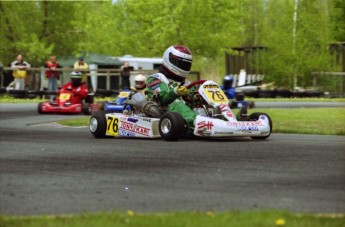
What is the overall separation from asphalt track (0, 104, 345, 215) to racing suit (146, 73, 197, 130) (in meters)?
0.46

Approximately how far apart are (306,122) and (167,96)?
423cm

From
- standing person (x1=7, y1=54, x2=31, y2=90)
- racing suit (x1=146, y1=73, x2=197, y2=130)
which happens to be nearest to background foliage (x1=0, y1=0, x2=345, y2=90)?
standing person (x1=7, y1=54, x2=31, y2=90)

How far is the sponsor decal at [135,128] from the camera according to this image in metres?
12.4

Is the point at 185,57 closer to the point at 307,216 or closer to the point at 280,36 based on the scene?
the point at 307,216

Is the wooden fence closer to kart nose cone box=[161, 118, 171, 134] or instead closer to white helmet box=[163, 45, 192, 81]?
white helmet box=[163, 45, 192, 81]

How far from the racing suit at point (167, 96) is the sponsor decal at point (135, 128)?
436 millimetres

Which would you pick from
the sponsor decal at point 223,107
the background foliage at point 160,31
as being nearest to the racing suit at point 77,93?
the background foliage at point 160,31

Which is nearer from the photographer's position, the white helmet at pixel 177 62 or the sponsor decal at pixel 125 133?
the sponsor decal at pixel 125 133

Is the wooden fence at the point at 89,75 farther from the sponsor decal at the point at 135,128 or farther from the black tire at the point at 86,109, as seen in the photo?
the sponsor decal at the point at 135,128

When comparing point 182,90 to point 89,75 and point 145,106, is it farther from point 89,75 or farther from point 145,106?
point 89,75

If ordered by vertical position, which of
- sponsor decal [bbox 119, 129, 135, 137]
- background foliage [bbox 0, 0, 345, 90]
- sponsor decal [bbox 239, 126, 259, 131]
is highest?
background foliage [bbox 0, 0, 345, 90]

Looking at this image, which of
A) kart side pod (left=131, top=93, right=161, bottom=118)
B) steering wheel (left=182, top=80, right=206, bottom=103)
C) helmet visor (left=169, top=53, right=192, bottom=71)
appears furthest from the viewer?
helmet visor (left=169, top=53, right=192, bottom=71)

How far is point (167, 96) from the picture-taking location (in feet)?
40.7

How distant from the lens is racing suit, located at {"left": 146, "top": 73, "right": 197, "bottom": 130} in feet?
39.3
